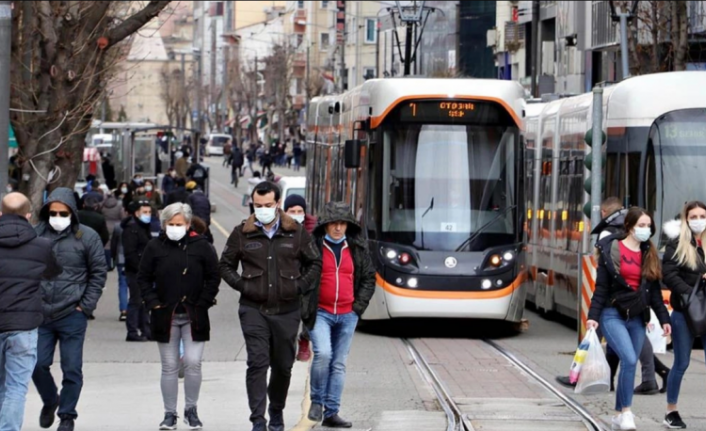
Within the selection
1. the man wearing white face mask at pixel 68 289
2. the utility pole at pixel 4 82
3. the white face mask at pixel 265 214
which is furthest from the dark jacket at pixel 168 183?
the white face mask at pixel 265 214

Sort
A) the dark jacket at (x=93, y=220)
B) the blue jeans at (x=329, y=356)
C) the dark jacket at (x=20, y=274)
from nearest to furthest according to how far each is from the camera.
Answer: the dark jacket at (x=20, y=274) < the blue jeans at (x=329, y=356) < the dark jacket at (x=93, y=220)

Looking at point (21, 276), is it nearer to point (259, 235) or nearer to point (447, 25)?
point (259, 235)

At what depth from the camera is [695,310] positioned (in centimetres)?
1231

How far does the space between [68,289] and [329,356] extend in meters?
1.90

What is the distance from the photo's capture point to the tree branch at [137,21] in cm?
2106

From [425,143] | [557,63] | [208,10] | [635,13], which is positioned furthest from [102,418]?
[208,10]

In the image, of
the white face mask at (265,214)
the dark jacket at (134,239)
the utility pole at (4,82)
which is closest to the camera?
the white face mask at (265,214)

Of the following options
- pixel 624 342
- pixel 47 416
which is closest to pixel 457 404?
pixel 624 342

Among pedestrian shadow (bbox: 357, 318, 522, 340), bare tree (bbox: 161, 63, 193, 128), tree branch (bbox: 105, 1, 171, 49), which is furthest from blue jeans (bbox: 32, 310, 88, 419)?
bare tree (bbox: 161, 63, 193, 128)

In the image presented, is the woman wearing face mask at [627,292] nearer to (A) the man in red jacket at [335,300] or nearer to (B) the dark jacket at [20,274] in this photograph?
(A) the man in red jacket at [335,300]

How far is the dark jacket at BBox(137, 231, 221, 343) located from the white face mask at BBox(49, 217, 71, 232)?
0.67m

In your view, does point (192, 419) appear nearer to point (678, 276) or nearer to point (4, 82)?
point (678, 276)

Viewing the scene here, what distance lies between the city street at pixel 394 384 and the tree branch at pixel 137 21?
147 inches

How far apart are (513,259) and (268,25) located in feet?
384
